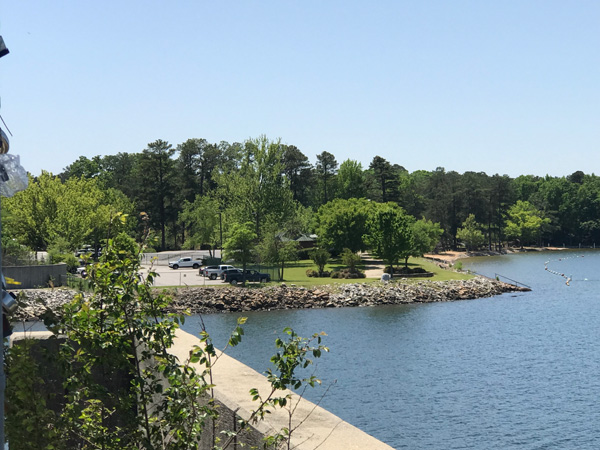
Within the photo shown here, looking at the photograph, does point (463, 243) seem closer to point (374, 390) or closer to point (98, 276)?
point (374, 390)

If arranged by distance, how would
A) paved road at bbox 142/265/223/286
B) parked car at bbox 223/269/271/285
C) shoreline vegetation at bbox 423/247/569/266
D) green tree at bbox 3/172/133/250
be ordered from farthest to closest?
shoreline vegetation at bbox 423/247/569/266 < green tree at bbox 3/172/133/250 < parked car at bbox 223/269/271/285 < paved road at bbox 142/265/223/286

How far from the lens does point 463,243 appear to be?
141 meters

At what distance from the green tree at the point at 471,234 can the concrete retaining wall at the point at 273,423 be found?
12424cm

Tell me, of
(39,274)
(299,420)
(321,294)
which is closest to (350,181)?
(321,294)

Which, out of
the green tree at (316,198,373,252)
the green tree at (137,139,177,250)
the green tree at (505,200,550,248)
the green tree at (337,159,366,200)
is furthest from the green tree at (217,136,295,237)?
the green tree at (505,200,550,248)

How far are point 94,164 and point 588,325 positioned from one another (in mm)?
112176

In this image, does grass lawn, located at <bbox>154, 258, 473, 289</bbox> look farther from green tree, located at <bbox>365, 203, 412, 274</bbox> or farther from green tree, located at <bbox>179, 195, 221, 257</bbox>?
green tree, located at <bbox>179, 195, 221, 257</bbox>

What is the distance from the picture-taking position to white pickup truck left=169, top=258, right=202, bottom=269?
76.2m

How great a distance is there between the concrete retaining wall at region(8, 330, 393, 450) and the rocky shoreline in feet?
140

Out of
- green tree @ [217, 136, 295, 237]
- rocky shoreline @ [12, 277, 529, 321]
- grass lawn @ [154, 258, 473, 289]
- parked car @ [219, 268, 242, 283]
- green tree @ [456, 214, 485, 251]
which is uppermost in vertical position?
green tree @ [217, 136, 295, 237]

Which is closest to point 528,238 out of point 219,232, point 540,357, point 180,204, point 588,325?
point 180,204

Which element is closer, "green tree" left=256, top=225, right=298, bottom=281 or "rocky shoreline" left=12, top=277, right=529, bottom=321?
"rocky shoreline" left=12, top=277, right=529, bottom=321

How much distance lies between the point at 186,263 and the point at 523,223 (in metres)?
85.3

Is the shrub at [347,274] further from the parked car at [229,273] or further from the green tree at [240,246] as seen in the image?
the parked car at [229,273]
